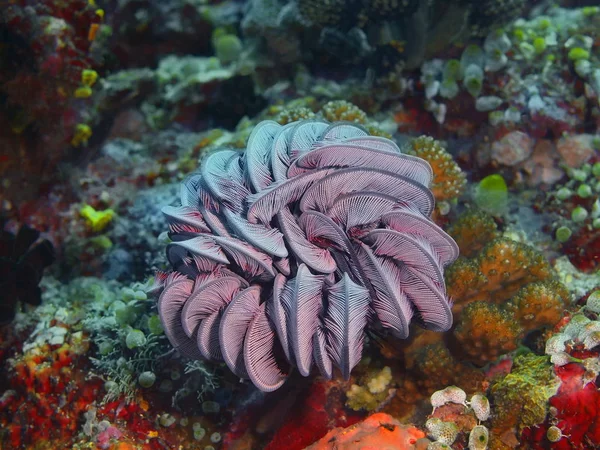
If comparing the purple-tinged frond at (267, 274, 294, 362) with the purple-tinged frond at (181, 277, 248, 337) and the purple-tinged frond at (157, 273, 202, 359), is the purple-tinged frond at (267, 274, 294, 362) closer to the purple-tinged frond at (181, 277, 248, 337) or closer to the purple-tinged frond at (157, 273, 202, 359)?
the purple-tinged frond at (181, 277, 248, 337)

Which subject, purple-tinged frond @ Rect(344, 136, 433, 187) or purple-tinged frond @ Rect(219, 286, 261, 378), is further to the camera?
purple-tinged frond @ Rect(344, 136, 433, 187)

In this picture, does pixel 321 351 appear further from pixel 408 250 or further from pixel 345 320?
pixel 408 250

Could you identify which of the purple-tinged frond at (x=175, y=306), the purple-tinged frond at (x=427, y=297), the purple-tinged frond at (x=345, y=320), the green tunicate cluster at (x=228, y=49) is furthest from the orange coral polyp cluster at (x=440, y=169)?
the green tunicate cluster at (x=228, y=49)

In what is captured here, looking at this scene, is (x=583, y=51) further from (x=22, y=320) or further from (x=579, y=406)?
(x=22, y=320)

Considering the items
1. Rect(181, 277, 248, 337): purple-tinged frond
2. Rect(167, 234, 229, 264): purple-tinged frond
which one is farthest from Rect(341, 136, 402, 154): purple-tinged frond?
Rect(181, 277, 248, 337): purple-tinged frond

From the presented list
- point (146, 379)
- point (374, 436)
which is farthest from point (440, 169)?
point (146, 379)

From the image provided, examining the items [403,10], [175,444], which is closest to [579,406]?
[175,444]
